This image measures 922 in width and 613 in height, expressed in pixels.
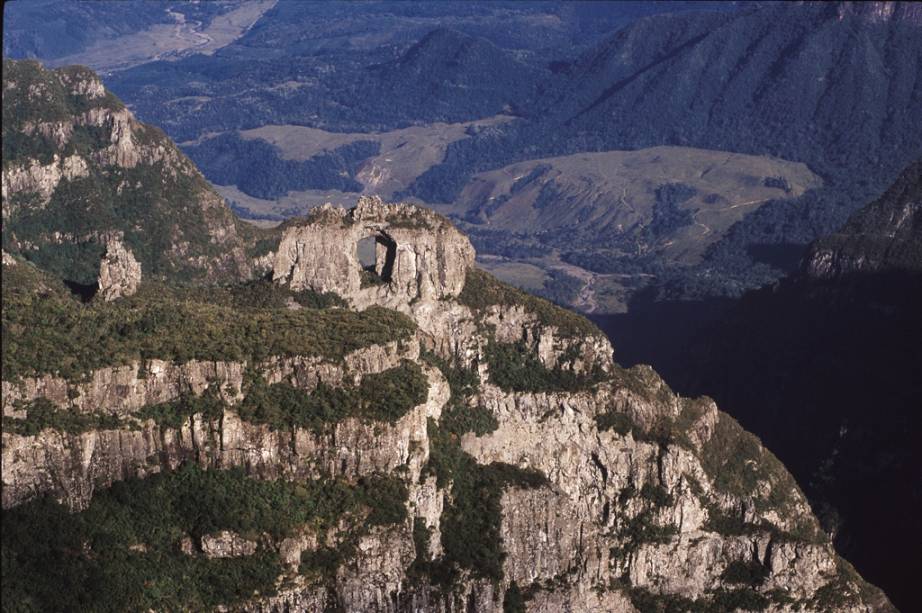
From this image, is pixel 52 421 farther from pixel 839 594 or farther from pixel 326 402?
pixel 839 594

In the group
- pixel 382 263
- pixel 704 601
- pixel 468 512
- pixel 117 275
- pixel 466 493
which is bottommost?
pixel 704 601

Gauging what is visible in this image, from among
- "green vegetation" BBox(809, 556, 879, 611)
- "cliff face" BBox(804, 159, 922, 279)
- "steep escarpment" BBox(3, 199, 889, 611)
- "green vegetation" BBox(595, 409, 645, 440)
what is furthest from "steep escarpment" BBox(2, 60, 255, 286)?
"green vegetation" BBox(809, 556, 879, 611)

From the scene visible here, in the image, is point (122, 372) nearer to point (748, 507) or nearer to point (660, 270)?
point (748, 507)

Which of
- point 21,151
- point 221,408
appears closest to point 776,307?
point 21,151

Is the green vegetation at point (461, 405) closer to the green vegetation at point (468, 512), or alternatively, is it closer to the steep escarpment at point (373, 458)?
the steep escarpment at point (373, 458)

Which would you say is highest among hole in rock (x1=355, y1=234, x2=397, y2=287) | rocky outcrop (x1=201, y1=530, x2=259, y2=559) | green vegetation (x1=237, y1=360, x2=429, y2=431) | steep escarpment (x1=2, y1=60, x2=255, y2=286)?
steep escarpment (x1=2, y1=60, x2=255, y2=286)

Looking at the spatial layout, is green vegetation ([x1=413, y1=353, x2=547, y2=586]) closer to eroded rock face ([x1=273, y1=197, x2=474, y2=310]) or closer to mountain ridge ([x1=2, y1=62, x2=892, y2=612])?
mountain ridge ([x1=2, y1=62, x2=892, y2=612])

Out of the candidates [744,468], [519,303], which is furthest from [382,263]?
[744,468]
